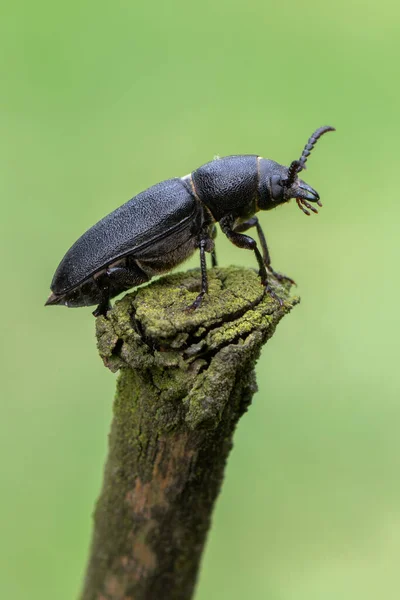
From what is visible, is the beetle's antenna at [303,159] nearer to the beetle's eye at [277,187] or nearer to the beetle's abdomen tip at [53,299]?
the beetle's eye at [277,187]

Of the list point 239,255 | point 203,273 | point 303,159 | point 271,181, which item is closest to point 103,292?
point 203,273

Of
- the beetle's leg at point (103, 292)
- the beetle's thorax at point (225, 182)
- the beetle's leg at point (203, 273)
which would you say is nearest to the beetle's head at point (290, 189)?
the beetle's thorax at point (225, 182)

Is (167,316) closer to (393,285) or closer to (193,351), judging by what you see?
(193,351)

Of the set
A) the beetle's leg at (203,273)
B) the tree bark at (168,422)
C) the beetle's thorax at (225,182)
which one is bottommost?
the tree bark at (168,422)

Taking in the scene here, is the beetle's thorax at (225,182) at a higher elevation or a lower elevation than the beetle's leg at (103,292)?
higher

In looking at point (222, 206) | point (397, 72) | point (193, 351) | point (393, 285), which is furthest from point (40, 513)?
point (397, 72)

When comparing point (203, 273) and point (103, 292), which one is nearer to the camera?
point (203, 273)

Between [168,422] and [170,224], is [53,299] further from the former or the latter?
[168,422]
